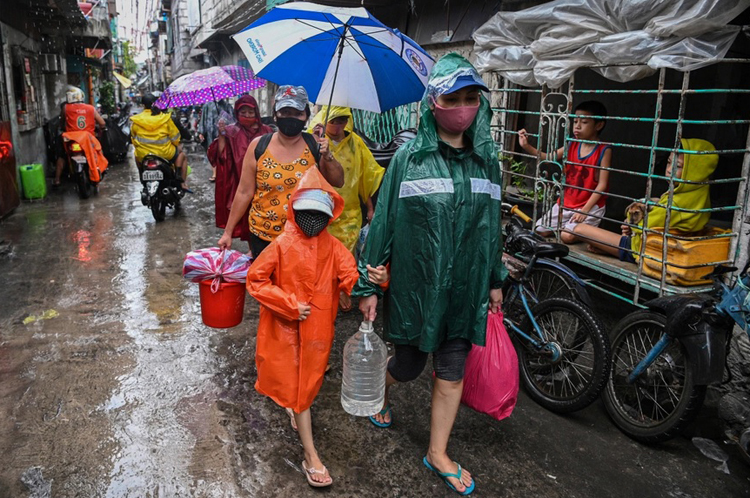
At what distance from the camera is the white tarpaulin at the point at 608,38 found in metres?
3.40

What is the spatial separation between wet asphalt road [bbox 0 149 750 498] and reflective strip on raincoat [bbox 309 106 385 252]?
869 millimetres

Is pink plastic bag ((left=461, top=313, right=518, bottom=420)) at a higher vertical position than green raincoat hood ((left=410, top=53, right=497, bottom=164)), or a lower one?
lower

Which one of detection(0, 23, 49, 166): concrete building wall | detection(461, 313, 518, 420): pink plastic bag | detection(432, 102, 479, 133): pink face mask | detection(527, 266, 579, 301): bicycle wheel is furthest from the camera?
detection(0, 23, 49, 166): concrete building wall

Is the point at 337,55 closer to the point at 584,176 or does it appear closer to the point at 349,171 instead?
the point at 349,171

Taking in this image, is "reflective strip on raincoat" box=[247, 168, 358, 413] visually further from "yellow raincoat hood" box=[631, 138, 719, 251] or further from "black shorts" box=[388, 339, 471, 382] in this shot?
"yellow raincoat hood" box=[631, 138, 719, 251]

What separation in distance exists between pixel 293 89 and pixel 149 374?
2215 millimetres

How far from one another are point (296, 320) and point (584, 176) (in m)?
3.18

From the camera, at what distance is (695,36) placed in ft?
11.3

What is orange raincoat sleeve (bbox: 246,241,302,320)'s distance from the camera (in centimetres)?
274

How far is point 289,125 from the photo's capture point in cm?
371

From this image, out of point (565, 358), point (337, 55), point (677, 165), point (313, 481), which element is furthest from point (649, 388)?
point (337, 55)

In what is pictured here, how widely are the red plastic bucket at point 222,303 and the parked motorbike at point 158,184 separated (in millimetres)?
5592

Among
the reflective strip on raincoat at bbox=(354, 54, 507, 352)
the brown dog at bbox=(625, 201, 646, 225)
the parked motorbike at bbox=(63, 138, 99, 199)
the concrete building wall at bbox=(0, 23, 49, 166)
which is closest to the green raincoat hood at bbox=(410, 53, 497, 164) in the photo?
the reflective strip on raincoat at bbox=(354, 54, 507, 352)

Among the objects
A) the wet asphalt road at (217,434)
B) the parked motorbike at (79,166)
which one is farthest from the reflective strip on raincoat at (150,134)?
the wet asphalt road at (217,434)
